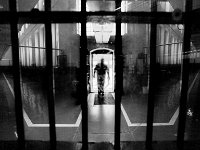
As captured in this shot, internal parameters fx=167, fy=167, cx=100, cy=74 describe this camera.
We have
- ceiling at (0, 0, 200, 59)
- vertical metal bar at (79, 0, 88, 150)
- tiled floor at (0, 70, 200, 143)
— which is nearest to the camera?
vertical metal bar at (79, 0, 88, 150)

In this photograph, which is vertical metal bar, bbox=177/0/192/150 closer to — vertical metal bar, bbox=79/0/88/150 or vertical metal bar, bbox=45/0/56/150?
vertical metal bar, bbox=79/0/88/150

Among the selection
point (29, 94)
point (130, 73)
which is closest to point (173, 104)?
point (130, 73)

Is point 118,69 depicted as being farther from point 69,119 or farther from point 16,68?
point 69,119

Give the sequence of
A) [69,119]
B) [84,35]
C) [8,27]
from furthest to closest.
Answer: [69,119] → [8,27] → [84,35]

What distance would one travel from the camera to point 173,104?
3.27 metres

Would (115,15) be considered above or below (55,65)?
above

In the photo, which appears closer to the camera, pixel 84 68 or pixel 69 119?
pixel 84 68

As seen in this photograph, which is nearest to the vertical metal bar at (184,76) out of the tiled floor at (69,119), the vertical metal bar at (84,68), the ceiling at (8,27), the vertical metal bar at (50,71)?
the ceiling at (8,27)

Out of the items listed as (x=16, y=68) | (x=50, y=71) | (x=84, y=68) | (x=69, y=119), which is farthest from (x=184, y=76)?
(x=69, y=119)

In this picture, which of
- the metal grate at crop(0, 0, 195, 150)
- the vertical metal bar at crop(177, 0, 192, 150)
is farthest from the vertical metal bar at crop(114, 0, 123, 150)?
the vertical metal bar at crop(177, 0, 192, 150)

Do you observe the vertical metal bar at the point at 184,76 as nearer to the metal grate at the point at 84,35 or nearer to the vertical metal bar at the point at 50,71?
the metal grate at the point at 84,35

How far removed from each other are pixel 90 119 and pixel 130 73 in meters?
1.75

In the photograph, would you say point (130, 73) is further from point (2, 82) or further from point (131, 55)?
point (2, 82)

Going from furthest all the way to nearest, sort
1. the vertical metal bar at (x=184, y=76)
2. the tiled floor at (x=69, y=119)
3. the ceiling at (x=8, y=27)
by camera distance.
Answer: the tiled floor at (x=69, y=119) < the ceiling at (x=8, y=27) < the vertical metal bar at (x=184, y=76)
